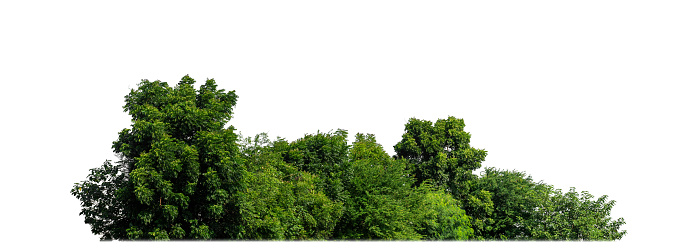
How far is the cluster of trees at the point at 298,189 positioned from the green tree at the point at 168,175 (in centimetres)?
5

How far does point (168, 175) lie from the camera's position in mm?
23797

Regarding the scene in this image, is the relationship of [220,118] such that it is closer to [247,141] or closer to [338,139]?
[247,141]

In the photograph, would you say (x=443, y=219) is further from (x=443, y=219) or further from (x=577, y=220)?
(x=577, y=220)

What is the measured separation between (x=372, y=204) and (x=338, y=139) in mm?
5027

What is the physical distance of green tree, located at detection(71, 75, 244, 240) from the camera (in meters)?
23.7

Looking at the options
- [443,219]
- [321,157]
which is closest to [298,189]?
[321,157]

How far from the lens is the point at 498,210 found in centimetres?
5156

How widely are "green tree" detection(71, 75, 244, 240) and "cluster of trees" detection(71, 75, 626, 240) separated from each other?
0.16 feet

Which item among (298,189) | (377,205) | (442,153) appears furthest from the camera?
(442,153)

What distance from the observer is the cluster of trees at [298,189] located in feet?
79.4

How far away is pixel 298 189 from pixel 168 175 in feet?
31.8

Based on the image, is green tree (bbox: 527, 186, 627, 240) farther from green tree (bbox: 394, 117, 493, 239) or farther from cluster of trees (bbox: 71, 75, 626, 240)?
green tree (bbox: 394, 117, 493, 239)

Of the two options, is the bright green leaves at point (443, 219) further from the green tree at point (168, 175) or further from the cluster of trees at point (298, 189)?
the green tree at point (168, 175)

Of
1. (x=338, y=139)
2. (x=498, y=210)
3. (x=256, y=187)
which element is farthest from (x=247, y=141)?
(x=498, y=210)
